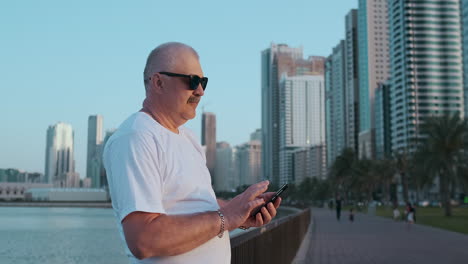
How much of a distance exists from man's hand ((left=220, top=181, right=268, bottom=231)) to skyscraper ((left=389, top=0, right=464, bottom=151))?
14247 cm

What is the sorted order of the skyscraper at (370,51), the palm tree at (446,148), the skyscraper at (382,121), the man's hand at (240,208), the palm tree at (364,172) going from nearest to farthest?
1. the man's hand at (240,208)
2. the palm tree at (446,148)
3. the palm tree at (364,172)
4. the skyscraper at (382,121)
5. the skyscraper at (370,51)

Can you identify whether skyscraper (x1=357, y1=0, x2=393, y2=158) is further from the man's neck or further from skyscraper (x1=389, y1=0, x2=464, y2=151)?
the man's neck

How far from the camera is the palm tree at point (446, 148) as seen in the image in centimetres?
3822

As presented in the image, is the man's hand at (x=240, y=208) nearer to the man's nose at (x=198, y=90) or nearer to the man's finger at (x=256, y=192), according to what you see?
the man's finger at (x=256, y=192)

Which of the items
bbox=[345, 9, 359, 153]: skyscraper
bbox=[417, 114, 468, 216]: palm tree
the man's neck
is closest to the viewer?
the man's neck

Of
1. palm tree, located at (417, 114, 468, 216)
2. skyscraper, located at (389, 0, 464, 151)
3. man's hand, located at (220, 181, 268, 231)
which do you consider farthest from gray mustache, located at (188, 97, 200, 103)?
skyscraper, located at (389, 0, 464, 151)

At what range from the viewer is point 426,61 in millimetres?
141000

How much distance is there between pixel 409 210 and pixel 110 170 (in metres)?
29.3

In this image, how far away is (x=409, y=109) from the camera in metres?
138

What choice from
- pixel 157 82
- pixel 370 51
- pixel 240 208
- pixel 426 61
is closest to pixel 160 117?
pixel 157 82

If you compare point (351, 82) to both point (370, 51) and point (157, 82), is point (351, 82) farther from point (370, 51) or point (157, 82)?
point (157, 82)

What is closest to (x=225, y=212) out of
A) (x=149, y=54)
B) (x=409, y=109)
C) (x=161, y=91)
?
(x=161, y=91)

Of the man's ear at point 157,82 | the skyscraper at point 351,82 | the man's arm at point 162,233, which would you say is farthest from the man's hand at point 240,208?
the skyscraper at point 351,82

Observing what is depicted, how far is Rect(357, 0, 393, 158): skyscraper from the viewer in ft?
580
